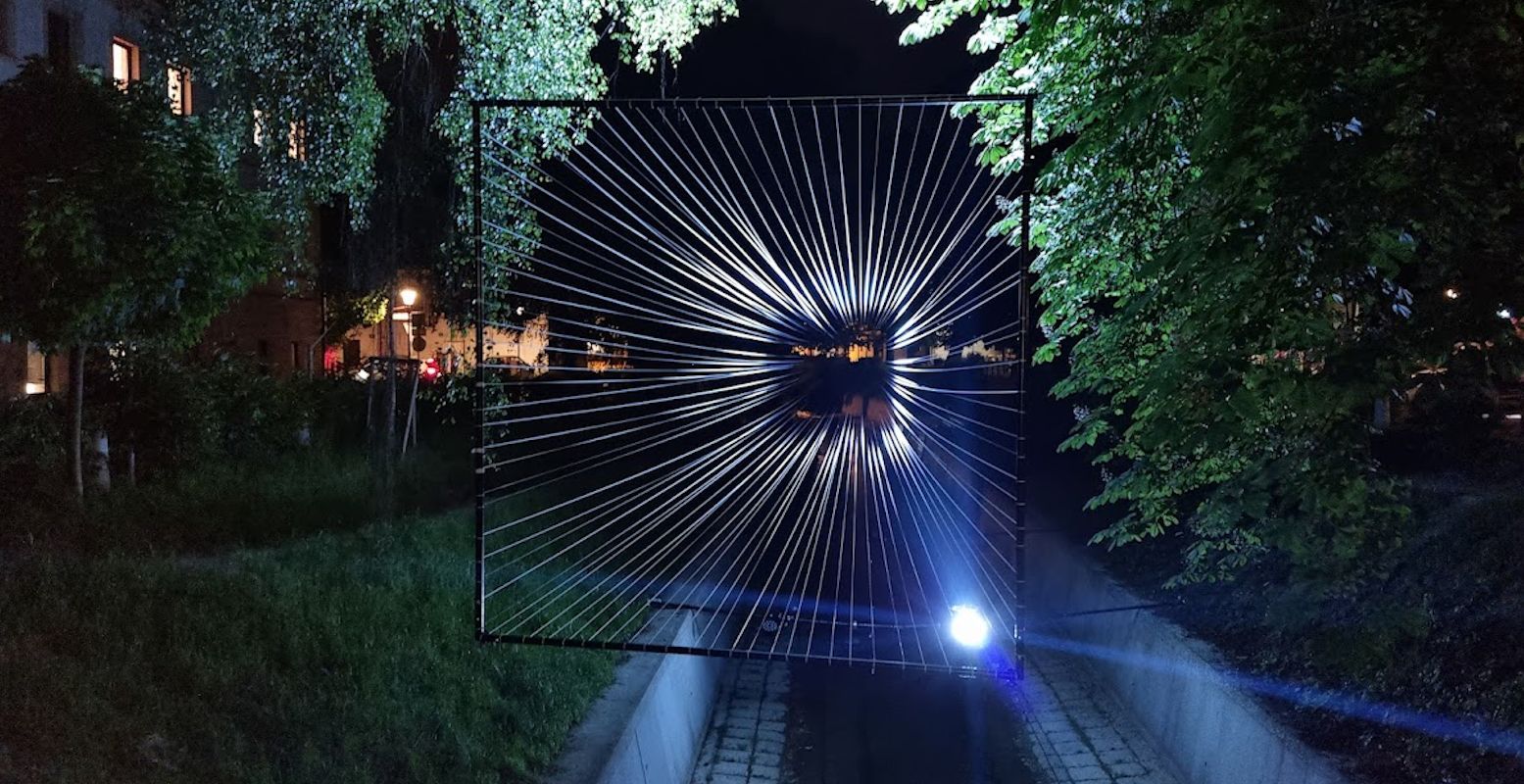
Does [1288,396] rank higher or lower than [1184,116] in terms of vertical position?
lower

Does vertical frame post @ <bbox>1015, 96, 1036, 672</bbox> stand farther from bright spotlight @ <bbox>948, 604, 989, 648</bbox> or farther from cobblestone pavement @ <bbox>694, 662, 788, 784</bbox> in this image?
cobblestone pavement @ <bbox>694, 662, 788, 784</bbox>

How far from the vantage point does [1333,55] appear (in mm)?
3340

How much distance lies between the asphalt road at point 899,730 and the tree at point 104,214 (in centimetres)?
454

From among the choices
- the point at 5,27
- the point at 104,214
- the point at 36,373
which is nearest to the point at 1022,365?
the point at 104,214

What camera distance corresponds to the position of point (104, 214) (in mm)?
5875

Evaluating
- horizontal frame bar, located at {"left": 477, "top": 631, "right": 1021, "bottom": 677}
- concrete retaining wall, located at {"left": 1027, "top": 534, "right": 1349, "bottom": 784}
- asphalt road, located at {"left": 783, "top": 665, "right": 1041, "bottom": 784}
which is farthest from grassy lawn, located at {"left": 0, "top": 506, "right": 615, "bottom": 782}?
concrete retaining wall, located at {"left": 1027, "top": 534, "right": 1349, "bottom": 784}

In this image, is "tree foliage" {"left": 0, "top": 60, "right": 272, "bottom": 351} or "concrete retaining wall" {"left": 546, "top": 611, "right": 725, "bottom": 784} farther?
"tree foliage" {"left": 0, "top": 60, "right": 272, "bottom": 351}

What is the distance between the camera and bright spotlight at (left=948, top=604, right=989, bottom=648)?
198 inches

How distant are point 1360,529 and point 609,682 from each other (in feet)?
12.2

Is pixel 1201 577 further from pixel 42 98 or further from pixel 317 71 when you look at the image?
pixel 42 98

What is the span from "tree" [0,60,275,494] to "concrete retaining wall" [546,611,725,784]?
11.0 feet

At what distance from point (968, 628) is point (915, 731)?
213 centimetres

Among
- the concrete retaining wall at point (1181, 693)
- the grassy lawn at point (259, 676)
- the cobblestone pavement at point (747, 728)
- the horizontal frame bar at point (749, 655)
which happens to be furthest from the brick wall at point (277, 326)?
the horizontal frame bar at point (749, 655)

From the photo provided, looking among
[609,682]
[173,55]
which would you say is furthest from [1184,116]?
[173,55]
